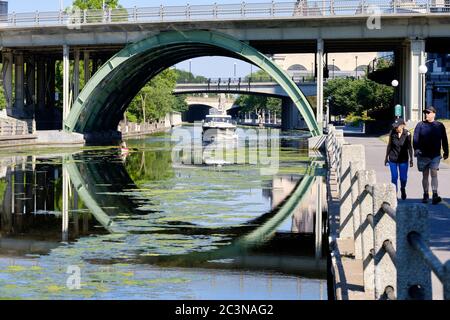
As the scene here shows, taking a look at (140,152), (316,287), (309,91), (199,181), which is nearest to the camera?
(316,287)

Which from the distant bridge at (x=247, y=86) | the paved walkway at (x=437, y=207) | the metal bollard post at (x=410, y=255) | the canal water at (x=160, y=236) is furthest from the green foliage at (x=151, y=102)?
the metal bollard post at (x=410, y=255)

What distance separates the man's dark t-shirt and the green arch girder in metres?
40.0

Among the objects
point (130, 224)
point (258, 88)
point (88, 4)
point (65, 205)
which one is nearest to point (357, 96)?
point (258, 88)

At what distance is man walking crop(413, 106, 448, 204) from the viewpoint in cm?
1916

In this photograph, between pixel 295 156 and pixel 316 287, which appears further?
pixel 295 156

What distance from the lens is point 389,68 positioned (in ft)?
253

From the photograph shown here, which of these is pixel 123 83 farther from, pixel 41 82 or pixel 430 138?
pixel 430 138

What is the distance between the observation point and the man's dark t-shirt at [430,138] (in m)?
19.2

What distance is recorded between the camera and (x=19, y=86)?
2968 inches

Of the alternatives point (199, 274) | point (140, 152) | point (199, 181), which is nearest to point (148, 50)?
point (140, 152)

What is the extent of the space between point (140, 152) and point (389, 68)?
27.1 meters

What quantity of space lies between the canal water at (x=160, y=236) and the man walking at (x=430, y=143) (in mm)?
2889

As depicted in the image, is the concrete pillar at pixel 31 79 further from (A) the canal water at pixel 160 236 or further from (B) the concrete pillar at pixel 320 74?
(A) the canal water at pixel 160 236
